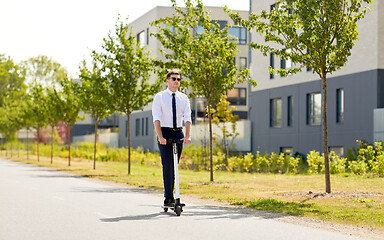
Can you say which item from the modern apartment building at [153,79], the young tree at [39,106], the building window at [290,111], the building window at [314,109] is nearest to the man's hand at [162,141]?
the building window at [314,109]

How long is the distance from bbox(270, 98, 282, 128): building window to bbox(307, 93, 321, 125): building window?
10.3 feet

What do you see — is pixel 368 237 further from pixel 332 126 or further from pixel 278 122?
pixel 278 122

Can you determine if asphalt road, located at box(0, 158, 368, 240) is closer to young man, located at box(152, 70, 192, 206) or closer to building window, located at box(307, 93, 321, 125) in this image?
young man, located at box(152, 70, 192, 206)

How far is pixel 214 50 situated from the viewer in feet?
64.6

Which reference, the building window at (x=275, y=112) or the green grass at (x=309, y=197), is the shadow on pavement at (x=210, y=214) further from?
the building window at (x=275, y=112)

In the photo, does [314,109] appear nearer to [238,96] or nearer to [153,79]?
[238,96]

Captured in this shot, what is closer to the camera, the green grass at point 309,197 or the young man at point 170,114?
the young man at point 170,114

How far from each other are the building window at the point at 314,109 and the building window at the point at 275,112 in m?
3.13

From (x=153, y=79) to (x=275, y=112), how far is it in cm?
1954

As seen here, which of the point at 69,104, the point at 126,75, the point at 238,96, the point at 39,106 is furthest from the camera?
the point at 238,96

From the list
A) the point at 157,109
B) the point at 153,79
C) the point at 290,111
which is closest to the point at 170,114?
the point at 157,109


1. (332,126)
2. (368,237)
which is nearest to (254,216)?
(368,237)

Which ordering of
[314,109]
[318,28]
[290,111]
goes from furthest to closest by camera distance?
[290,111], [314,109], [318,28]

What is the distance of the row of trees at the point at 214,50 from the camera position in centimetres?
1438
